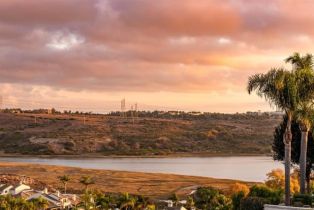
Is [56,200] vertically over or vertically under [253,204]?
under

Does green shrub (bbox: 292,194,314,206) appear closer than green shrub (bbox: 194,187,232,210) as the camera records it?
Yes

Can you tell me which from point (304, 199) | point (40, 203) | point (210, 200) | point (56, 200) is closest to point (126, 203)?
point (210, 200)

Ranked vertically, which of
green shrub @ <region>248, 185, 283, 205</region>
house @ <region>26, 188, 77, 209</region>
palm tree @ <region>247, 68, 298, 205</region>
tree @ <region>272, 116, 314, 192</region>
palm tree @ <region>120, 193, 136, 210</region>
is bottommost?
house @ <region>26, 188, 77, 209</region>

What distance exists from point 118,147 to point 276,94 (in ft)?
510

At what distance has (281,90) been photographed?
87.9 ft

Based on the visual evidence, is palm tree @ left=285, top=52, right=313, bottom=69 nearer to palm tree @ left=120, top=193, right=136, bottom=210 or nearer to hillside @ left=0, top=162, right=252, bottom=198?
palm tree @ left=120, top=193, right=136, bottom=210

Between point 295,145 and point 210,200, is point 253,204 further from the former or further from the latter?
point 210,200

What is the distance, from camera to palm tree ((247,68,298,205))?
26.6 meters

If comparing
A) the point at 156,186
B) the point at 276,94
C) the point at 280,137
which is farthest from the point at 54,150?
the point at 276,94

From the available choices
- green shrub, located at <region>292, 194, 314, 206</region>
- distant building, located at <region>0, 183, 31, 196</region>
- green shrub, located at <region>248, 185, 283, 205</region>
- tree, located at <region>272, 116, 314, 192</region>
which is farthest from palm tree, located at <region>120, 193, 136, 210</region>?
green shrub, located at <region>292, 194, 314, 206</region>

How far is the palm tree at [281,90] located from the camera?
2662 cm

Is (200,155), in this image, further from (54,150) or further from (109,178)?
(109,178)

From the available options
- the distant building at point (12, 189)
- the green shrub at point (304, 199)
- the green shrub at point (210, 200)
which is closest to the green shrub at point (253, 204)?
the green shrub at point (304, 199)

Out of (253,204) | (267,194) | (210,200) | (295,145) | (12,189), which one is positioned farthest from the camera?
(12,189)
